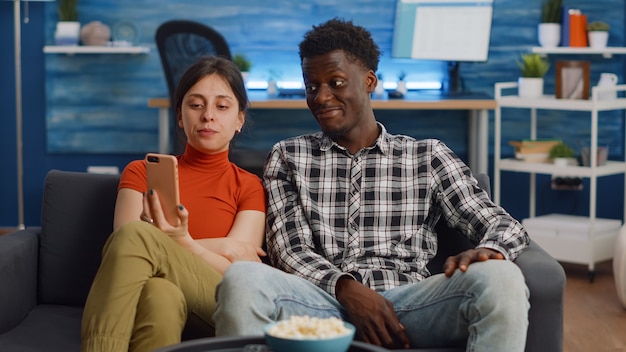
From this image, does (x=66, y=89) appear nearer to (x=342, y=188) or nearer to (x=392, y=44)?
(x=392, y=44)

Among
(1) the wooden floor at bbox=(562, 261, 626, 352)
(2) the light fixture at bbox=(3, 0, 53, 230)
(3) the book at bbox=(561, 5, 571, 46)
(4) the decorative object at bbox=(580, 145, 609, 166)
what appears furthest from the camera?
(2) the light fixture at bbox=(3, 0, 53, 230)

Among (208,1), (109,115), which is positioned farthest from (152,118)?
(208,1)

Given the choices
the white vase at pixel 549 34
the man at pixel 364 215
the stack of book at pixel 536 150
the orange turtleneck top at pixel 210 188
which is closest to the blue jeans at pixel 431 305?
the man at pixel 364 215

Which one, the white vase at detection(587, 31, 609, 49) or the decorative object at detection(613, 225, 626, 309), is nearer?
the decorative object at detection(613, 225, 626, 309)

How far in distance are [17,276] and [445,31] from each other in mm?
3248

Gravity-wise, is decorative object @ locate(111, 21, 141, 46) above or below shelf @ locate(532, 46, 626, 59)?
above

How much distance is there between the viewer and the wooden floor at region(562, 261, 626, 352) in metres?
3.61

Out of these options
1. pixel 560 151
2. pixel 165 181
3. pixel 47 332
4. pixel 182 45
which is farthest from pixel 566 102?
pixel 47 332

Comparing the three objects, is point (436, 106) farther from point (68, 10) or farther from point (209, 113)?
point (209, 113)

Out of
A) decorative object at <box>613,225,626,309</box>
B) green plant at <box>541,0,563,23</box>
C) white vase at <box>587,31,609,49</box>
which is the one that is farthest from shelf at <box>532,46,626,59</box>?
decorative object at <box>613,225,626,309</box>

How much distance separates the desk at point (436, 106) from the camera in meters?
4.92

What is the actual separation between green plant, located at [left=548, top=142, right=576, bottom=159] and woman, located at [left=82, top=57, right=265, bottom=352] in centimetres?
249

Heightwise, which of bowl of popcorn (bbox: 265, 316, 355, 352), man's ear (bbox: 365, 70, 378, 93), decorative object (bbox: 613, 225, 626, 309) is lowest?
decorative object (bbox: 613, 225, 626, 309)

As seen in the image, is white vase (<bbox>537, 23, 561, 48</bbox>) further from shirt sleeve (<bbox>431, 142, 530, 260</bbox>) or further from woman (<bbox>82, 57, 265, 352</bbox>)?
woman (<bbox>82, 57, 265, 352</bbox>)
